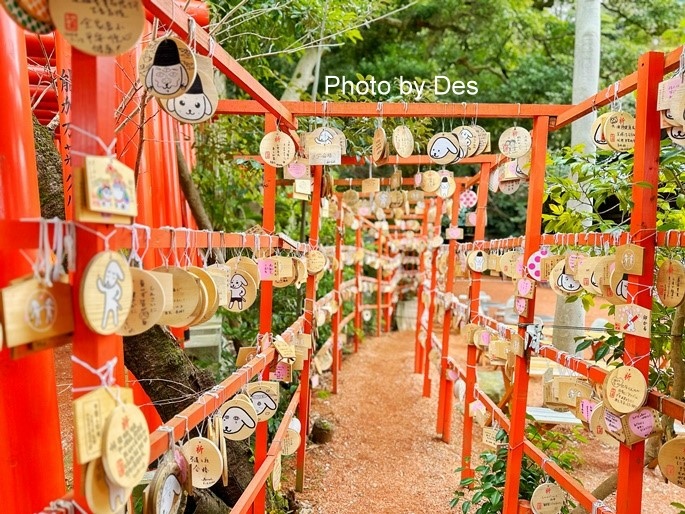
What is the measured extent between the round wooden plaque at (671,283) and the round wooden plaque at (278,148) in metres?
1.50

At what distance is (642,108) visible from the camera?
160cm

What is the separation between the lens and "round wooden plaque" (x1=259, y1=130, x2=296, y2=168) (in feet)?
→ 7.68

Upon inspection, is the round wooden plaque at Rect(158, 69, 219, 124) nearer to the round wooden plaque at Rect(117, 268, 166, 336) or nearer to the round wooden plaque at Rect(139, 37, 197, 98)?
the round wooden plaque at Rect(139, 37, 197, 98)

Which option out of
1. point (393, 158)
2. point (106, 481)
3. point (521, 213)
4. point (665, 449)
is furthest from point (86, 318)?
point (521, 213)

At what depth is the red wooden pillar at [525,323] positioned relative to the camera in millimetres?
2426

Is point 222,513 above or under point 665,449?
under

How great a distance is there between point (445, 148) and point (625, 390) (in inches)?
50.1

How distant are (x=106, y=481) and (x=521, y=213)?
11.0m

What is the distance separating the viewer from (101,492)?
905 mm

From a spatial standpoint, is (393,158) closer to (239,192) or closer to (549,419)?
(239,192)

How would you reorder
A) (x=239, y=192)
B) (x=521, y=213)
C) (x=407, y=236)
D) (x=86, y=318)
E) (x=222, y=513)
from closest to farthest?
(x=86, y=318) < (x=222, y=513) < (x=239, y=192) < (x=407, y=236) < (x=521, y=213)

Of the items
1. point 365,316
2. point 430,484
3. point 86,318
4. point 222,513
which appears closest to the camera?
point 86,318

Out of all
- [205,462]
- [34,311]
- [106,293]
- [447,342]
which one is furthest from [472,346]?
[34,311]

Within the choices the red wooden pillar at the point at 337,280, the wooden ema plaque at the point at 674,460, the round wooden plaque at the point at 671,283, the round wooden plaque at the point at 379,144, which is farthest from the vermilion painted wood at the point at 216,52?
the red wooden pillar at the point at 337,280
